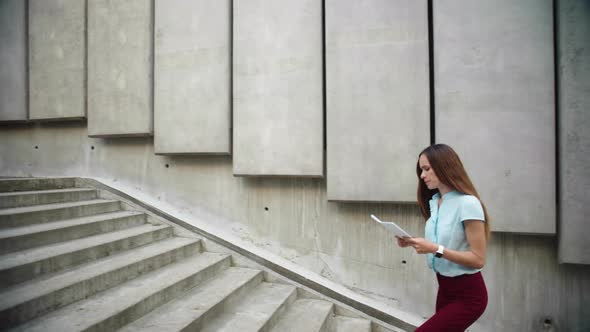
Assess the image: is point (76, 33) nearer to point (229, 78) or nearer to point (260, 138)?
point (229, 78)

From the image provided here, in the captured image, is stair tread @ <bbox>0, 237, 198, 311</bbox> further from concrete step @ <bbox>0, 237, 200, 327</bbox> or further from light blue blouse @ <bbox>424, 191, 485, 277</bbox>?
light blue blouse @ <bbox>424, 191, 485, 277</bbox>

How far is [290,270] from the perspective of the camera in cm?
354

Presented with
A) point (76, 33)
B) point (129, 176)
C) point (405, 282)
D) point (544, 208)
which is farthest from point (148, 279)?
point (76, 33)

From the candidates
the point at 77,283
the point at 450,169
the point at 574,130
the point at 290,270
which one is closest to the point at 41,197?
the point at 77,283

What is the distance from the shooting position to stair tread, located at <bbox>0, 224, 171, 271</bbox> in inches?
88.5

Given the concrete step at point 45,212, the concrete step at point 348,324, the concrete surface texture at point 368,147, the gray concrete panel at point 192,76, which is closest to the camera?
the concrete step at point 45,212

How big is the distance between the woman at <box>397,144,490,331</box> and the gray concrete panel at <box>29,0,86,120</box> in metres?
5.38

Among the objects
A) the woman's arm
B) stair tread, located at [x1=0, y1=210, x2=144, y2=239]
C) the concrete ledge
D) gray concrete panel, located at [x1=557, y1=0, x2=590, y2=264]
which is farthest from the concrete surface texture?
the woman's arm

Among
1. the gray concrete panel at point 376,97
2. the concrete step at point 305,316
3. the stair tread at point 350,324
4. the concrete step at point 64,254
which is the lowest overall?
the stair tread at point 350,324

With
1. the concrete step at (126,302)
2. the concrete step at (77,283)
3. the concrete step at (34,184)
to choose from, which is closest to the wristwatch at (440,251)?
the concrete step at (126,302)

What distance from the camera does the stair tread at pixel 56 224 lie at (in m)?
2.55

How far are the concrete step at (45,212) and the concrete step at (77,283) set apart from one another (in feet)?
2.77

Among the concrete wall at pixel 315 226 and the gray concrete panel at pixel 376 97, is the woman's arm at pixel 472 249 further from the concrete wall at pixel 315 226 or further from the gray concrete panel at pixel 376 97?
the concrete wall at pixel 315 226

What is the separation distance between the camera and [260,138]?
3.77 m
